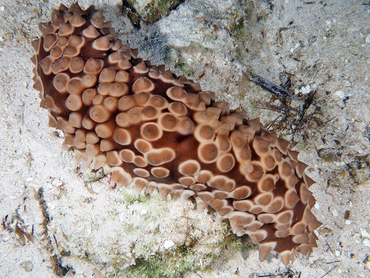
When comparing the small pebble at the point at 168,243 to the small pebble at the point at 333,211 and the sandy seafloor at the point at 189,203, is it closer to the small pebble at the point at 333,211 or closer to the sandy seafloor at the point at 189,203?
the sandy seafloor at the point at 189,203

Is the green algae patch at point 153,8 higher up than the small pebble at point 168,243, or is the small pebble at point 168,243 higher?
the green algae patch at point 153,8

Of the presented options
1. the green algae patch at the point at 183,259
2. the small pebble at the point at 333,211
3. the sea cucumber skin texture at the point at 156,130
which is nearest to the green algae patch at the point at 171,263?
the green algae patch at the point at 183,259

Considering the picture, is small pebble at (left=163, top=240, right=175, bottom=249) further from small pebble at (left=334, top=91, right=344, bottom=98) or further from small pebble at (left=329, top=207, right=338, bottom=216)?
small pebble at (left=334, top=91, right=344, bottom=98)

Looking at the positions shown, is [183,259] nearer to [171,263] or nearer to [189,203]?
[171,263]

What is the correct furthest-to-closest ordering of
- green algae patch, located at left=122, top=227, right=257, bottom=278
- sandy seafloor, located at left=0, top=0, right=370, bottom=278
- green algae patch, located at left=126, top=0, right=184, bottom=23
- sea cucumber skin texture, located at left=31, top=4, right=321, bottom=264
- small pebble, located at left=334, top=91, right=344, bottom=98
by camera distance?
small pebble, located at left=334, top=91, right=344, bottom=98
green algae patch, located at left=126, top=0, right=184, bottom=23
green algae patch, located at left=122, top=227, right=257, bottom=278
sandy seafloor, located at left=0, top=0, right=370, bottom=278
sea cucumber skin texture, located at left=31, top=4, right=321, bottom=264

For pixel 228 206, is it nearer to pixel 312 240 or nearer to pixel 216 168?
pixel 216 168

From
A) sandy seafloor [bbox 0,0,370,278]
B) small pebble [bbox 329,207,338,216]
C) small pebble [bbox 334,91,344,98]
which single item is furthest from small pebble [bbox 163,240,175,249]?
small pebble [bbox 334,91,344,98]
